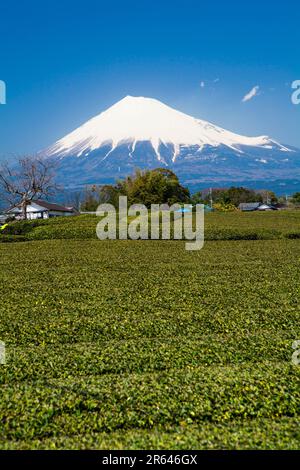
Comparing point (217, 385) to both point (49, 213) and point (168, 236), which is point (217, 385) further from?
point (49, 213)

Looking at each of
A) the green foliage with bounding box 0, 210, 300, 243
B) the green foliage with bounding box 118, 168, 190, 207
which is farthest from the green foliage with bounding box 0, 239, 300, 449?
the green foliage with bounding box 118, 168, 190, 207

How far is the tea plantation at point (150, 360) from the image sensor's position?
3.21 metres

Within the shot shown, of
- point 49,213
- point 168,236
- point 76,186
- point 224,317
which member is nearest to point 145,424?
point 224,317

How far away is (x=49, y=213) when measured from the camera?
48562 mm

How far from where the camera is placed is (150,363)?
426 cm

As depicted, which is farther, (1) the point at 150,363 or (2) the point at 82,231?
(2) the point at 82,231

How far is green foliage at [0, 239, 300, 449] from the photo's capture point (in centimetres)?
321

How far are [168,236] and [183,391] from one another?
12.9 meters

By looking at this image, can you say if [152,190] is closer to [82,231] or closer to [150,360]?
[82,231]

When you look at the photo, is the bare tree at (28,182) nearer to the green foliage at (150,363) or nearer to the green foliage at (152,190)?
the green foliage at (152,190)

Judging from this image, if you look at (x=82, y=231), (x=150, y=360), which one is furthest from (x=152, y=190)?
(x=150, y=360)

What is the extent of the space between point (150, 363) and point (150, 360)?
0.06m

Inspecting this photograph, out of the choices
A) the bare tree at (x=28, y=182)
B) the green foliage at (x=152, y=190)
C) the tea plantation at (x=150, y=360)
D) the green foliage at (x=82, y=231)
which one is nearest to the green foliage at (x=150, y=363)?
the tea plantation at (x=150, y=360)

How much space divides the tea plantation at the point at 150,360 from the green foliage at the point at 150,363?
0.5 inches
